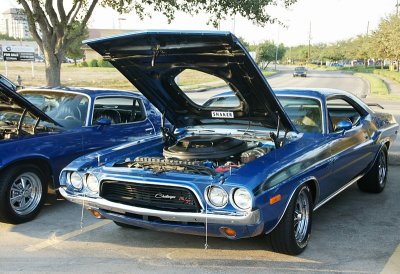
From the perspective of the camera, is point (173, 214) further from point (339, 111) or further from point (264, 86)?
point (339, 111)

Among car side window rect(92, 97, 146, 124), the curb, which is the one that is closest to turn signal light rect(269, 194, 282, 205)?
car side window rect(92, 97, 146, 124)

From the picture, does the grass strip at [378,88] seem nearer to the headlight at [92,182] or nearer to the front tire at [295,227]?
the front tire at [295,227]

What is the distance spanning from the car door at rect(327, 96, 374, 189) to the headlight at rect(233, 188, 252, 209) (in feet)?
5.25

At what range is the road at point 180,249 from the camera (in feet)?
13.1

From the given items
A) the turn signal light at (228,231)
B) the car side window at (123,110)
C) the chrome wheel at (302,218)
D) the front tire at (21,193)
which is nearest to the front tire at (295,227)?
the chrome wheel at (302,218)

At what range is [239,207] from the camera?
3.66 m

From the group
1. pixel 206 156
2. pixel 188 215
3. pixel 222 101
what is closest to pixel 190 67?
pixel 206 156

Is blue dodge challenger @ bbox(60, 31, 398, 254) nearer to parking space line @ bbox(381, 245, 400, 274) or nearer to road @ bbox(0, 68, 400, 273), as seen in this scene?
road @ bbox(0, 68, 400, 273)

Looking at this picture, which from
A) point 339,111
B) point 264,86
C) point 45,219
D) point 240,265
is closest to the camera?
point 240,265

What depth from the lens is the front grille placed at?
380 cm

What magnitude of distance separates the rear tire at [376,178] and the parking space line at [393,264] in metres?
2.01

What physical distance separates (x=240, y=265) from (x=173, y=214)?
78 centimetres

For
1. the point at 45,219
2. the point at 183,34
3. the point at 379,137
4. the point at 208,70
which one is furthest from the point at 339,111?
the point at 45,219

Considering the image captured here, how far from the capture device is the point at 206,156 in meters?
4.48
